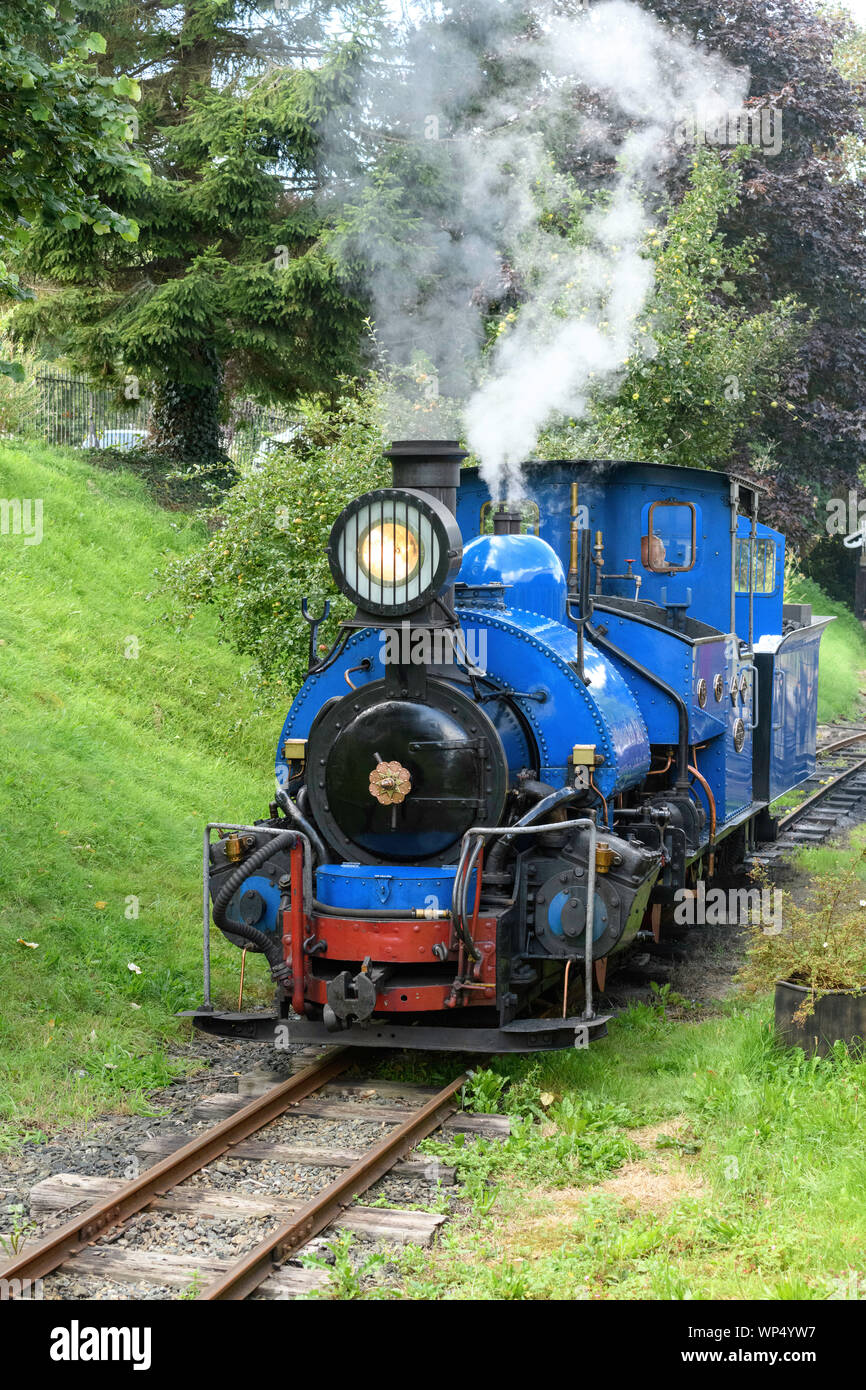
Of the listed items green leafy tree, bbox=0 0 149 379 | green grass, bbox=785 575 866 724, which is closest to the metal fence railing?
green leafy tree, bbox=0 0 149 379

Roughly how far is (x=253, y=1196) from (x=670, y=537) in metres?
5.57

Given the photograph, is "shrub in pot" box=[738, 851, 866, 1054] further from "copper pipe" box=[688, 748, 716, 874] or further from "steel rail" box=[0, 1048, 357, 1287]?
"steel rail" box=[0, 1048, 357, 1287]

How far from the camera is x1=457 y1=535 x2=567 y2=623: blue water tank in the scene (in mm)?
7687

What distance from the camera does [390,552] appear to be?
6559mm

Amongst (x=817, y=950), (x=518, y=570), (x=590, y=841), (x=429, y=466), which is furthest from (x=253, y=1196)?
(x=518, y=570)

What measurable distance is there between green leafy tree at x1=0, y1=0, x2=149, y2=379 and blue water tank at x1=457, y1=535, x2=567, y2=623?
2551 mm

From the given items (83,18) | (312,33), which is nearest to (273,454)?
(312,33)

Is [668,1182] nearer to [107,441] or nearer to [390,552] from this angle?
[390,552]

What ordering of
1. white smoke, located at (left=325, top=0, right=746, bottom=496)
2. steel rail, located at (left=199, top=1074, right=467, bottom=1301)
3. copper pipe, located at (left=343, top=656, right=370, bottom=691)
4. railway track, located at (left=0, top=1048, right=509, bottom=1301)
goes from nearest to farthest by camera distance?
1. steel rail, located at (left=199, top=1074, right=467, bottom=1301)
2. railway track, located at (left=0, top=1048, right=509, bottom=1301)
3. copper pipe, located at (left=343, top=656, right=370, bottom=691)
4. white smoke, located at (left=325, top=0, right=746, bottom=496)

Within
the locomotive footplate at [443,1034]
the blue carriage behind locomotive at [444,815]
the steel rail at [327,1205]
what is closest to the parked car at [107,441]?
the blue carriage behind locomotive at [444,815]

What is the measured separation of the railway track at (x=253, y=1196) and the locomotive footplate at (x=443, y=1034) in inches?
10.6

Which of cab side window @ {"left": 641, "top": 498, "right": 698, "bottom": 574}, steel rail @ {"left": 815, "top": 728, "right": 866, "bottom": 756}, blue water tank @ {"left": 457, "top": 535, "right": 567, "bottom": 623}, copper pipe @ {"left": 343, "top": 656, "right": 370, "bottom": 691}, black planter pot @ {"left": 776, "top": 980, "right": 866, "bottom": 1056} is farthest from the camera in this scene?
steel rail @ {"left": 815, "top": 728, "right": 866, "bottom": 756}

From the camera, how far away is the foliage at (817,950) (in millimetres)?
6684

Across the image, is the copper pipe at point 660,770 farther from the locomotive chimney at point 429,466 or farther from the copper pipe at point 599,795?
the locomotive chimney at point 429,466
